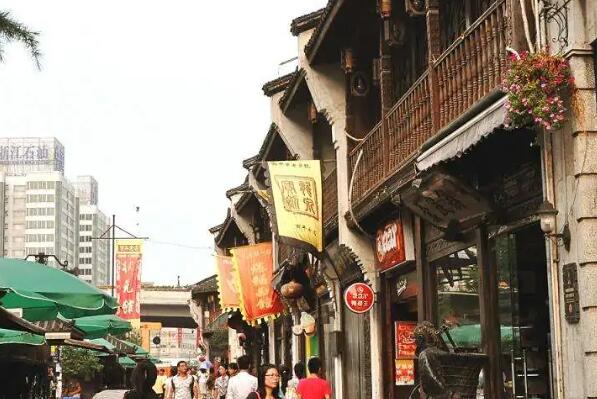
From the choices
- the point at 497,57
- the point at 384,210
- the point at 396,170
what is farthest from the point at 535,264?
the point at 384,210

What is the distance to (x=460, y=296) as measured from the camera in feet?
45.6

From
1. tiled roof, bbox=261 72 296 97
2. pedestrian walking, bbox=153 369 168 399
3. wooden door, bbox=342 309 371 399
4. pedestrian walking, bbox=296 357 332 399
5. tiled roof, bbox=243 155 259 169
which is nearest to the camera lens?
pedestrian walking, bbox=296 357 332 399

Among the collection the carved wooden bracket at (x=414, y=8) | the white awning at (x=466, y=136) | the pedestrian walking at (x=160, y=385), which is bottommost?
the pedestrian walking at (x=160, y=385)

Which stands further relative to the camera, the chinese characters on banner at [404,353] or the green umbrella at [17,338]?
the chinese characters on banner at [404,353]

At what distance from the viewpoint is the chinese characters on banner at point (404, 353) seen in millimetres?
17375

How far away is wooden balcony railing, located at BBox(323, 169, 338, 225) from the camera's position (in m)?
20.8

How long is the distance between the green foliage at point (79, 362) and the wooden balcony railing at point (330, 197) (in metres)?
36.0

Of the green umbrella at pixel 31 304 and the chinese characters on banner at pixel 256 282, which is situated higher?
the chinese characters on banner at pixel 256 282

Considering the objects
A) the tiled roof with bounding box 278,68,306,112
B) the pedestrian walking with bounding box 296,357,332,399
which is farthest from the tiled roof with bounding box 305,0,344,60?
the pedestrian walking with bounding box 296,357,332,399

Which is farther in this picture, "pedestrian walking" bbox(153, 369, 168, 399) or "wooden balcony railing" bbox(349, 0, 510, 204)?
"pedestrian walking" bbox(153, 369, 168, 399)

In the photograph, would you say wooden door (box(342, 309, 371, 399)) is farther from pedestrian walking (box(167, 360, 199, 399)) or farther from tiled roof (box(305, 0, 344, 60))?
tiled roof (box(305, 0, 344, 60))

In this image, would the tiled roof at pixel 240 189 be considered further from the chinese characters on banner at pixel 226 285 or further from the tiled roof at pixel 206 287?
the tiled roof at pixel 206 287

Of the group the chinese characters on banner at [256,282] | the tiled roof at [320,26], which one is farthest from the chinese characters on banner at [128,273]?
the tiled roof at [320,26]

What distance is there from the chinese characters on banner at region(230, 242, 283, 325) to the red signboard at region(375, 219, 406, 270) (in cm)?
1322
